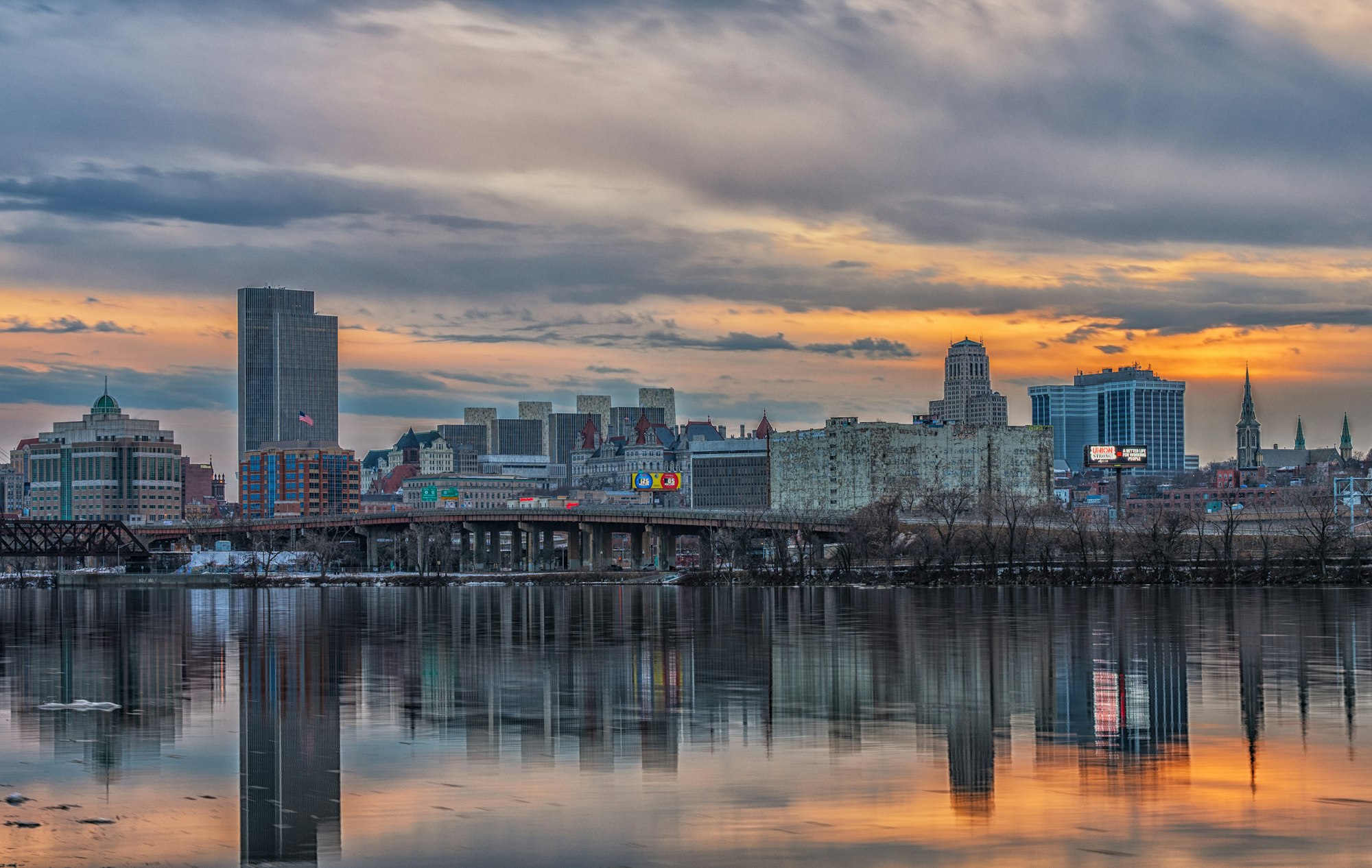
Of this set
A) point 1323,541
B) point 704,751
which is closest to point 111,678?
point 704,751

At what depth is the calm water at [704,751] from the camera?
24750mm

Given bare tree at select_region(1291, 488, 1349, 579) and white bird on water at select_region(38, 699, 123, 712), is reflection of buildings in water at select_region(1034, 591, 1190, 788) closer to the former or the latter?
white bird on water at select_region(38, 699, 123, 712)

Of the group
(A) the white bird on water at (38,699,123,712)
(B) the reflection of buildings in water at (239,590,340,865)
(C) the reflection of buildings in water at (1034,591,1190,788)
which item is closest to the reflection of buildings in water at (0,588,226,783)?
(A) the white bird on water at (38,699,123,712)

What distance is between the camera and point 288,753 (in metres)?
34.8

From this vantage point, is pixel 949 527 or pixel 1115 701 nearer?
pixel 1115 701

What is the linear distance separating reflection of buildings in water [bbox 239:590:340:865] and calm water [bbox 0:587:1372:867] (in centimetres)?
12

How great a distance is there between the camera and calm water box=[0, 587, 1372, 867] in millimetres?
24750

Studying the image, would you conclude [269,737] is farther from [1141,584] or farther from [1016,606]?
[1141,584]

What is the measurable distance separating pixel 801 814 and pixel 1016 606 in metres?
Result: 76.7

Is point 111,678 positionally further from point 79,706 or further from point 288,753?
point 288,753

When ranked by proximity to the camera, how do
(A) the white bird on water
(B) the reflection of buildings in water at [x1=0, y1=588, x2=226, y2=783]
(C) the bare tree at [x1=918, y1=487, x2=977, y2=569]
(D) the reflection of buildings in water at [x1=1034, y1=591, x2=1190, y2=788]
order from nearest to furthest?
(D) the reflection of buildings in water at [x1=1034, y1=591, x2=1190, y2=788] < (B) the reflection of buildings in water at [x1=0, y1=588, x2=226, y2=783] < (A) the white bird on water < (C) the bare tree at [x1=918, y1=487, x2=977, y2=569]

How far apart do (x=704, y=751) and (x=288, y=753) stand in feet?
30.1

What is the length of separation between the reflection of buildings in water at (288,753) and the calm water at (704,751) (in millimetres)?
116

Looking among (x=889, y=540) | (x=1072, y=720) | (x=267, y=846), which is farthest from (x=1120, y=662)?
(x=889, y=540)
